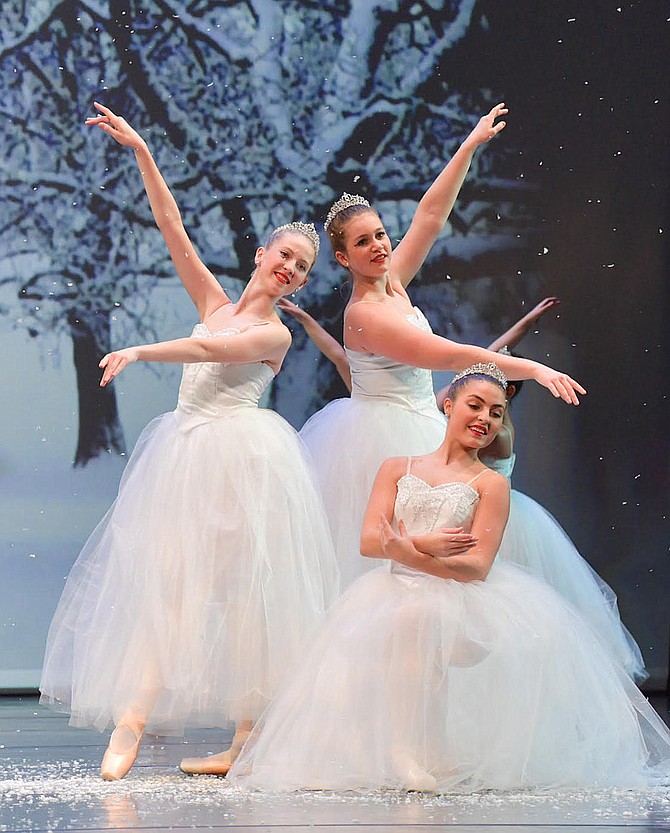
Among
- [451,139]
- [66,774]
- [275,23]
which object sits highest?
[275,23]

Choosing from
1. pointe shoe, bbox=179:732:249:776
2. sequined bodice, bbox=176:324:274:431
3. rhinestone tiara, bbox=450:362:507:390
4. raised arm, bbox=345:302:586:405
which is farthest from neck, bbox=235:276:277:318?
pointe shoe, bbox=179:732:249:776

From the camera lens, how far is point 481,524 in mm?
2838

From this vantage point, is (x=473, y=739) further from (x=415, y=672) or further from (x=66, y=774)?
(x=66, y=774)

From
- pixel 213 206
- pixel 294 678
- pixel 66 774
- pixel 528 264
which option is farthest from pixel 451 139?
pixel 66 774

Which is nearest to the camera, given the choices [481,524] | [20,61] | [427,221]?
[481,524]

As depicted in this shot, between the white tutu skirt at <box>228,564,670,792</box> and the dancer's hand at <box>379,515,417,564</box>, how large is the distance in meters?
0.07

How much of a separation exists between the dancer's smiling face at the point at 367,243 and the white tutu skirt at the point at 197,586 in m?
0.52

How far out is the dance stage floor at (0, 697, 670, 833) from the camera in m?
2.24

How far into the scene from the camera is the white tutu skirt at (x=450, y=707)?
2.63 meters

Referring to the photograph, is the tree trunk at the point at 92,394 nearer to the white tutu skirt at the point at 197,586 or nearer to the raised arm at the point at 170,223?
the raised arm at the point at 170,223

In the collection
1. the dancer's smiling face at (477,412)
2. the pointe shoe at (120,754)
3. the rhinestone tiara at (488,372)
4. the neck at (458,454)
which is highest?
the rhinestone tiara at (488,372)

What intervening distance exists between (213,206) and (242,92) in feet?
1.33

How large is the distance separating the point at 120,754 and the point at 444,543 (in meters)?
0.86

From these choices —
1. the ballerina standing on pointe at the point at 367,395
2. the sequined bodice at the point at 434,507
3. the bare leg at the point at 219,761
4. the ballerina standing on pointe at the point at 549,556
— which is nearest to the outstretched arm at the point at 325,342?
the ballerina standing on pointe at the point at 549,556
